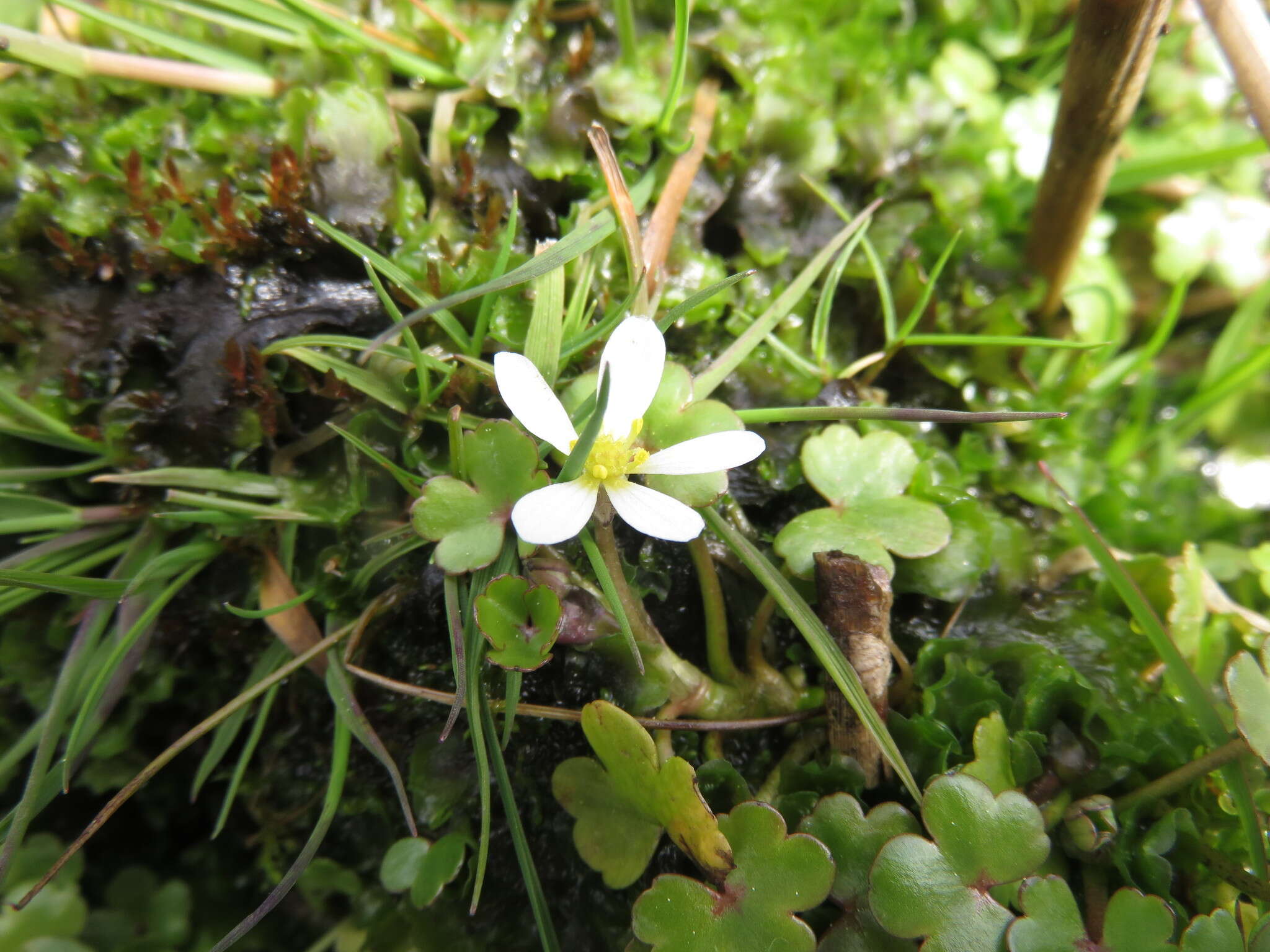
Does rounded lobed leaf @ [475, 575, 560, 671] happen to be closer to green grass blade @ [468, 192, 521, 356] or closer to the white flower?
the white flower

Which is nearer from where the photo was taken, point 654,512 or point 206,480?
point 654,512

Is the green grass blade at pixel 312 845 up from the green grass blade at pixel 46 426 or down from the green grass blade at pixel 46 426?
down

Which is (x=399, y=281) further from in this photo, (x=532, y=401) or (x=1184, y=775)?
(x=1184, y=775)

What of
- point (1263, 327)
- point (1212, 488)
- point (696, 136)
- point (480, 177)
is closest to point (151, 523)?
point (480, 177)

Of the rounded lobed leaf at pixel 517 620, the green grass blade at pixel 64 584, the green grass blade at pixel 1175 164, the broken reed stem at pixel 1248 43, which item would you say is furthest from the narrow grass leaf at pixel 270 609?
the green grass blade at pixel 1175 164

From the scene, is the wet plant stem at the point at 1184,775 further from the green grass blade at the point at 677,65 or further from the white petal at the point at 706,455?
the green grass blade at the point at 677,65

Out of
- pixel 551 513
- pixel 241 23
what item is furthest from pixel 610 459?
pixel 241 23
